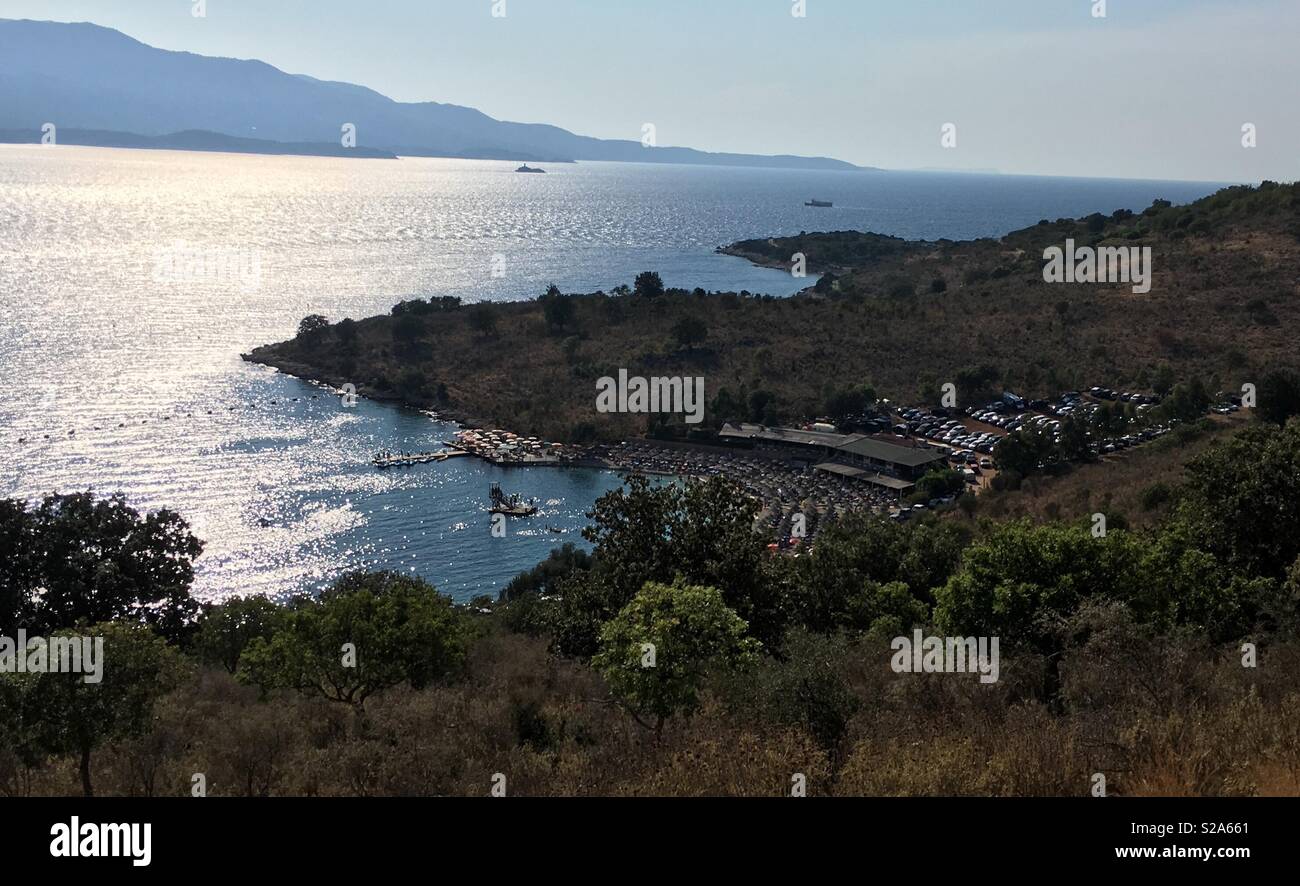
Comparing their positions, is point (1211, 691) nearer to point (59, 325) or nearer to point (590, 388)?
point (590, 388)

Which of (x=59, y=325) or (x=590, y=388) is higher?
(x=59, y=325)

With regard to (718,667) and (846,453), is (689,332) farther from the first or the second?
(718,667)

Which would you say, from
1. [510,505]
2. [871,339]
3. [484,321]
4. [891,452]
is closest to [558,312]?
[484,321]

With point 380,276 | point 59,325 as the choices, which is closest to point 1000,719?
point 59,325

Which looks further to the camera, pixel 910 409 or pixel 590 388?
pixel 590 388

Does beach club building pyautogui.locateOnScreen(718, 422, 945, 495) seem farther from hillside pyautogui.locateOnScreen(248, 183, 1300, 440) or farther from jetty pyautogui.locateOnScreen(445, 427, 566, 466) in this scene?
jetty pyautogui.locateOnScreen(445, 427, 566, 466)

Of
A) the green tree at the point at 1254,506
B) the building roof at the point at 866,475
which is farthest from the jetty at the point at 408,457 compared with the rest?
the green tree at the point at 1254,506
